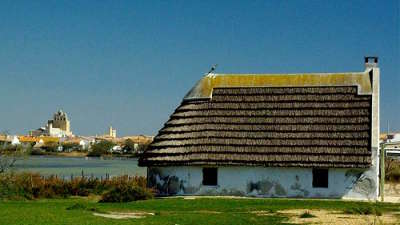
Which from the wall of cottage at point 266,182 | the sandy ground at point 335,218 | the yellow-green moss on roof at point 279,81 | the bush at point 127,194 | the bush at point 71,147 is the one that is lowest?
the sandy ground at point 335,218

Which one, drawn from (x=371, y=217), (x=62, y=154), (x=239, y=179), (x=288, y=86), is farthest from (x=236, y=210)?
(x=62, y=154)

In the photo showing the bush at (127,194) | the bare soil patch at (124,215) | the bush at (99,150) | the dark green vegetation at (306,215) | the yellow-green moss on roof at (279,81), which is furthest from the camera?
the bush at (99,150)

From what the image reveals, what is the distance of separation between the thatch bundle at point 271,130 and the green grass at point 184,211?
243 centimetres

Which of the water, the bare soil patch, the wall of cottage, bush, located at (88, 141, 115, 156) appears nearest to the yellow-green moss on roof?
the wall of cottage

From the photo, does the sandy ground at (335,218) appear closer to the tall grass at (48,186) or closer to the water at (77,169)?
the tall grass at (48,186)

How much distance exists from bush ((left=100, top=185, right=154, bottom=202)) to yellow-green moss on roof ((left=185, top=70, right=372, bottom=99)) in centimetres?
629

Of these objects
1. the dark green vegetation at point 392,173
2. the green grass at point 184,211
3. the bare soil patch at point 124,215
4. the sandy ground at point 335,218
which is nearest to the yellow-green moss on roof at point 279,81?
the green grass at point 184,211

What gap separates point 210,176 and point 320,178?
5419 mm

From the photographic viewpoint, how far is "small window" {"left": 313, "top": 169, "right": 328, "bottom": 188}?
34.2 metres

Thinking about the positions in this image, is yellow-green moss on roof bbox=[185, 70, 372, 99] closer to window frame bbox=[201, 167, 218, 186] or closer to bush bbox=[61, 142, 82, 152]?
window frame bbox=[201, 167, 218, 186]

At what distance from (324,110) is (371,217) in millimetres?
11167

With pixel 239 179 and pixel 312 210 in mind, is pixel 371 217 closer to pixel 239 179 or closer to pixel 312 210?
pixel 312 210

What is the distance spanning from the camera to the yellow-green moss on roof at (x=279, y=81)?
1407 inches

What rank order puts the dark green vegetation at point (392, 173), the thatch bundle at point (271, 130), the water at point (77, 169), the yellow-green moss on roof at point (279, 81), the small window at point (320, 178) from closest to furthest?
the thatch bundle at point (271, 130) < the small window at point (320, 178) < the yellow-green moss on roof at point (279, 81) < the dark green vegetation at point (392, 173) < the water at point (77, 169)
